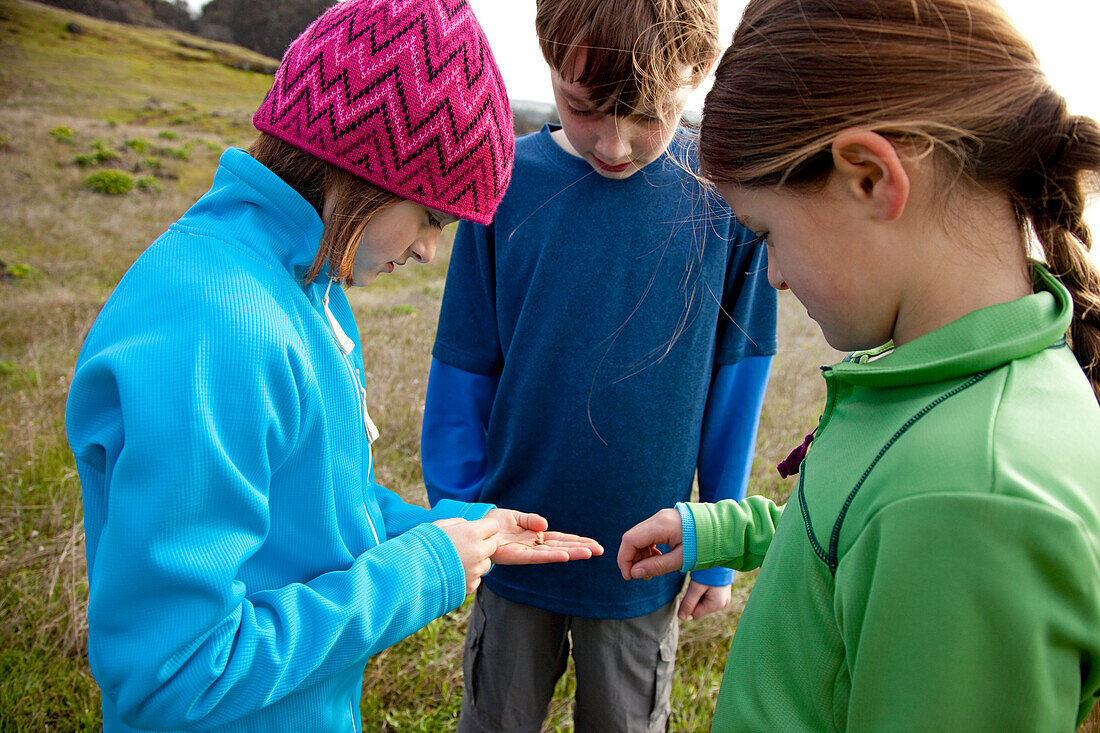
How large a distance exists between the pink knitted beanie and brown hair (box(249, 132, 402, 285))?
1.4 inches

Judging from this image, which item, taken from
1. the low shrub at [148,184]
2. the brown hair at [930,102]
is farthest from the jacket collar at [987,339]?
the low shrub at [148,184]

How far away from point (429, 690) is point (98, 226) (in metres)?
10.3

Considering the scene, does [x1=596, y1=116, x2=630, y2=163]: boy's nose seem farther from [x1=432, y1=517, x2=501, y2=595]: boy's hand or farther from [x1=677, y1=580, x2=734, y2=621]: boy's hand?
[x1=677, y1=580, x2=734, y2=621]: boy's hand

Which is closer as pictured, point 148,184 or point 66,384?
point 66,384

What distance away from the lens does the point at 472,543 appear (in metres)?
1.37

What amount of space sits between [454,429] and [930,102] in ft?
4.69

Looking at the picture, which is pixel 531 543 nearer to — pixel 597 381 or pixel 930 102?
pixel 597 381

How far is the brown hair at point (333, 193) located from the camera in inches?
49.2

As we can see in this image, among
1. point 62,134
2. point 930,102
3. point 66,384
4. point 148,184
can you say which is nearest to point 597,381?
point 930,102

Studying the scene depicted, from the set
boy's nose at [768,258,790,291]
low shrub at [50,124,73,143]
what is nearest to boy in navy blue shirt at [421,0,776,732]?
boy's nose at [768,258,790,291]

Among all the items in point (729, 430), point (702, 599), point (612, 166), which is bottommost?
point (702, 599)

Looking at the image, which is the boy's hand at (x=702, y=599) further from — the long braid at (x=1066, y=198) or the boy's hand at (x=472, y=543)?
the long braid at (x=1066, y=198)

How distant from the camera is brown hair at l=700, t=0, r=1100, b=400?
0.90m

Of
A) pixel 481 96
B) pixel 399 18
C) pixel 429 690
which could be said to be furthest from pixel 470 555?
pixel 429 690
